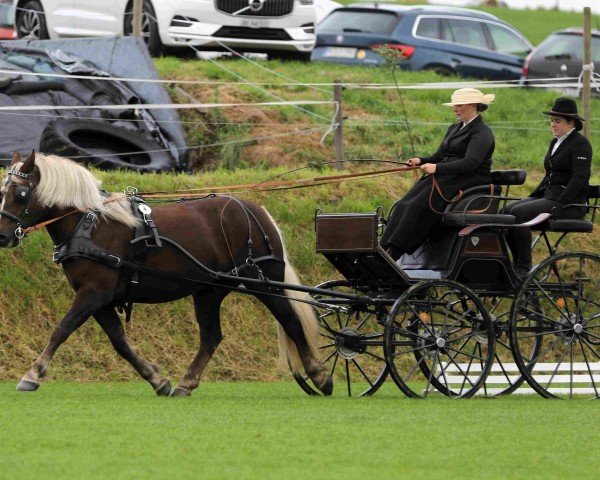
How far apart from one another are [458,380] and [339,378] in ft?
6.76

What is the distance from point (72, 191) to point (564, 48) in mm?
14548

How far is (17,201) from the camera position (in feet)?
35.1

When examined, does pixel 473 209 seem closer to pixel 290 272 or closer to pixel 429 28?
pixel 290 272

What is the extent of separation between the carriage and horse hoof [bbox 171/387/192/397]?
0.01 meters

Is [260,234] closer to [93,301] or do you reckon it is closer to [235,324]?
[93,301]

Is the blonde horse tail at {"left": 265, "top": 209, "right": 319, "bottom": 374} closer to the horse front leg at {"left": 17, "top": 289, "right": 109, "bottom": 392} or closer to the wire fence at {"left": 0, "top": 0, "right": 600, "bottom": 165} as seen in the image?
the horse front leg at {"left": 17, "top": 289, "right": 109, "bottom": 392}

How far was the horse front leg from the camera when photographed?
10.7 metres

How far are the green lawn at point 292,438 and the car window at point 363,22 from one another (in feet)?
41.8

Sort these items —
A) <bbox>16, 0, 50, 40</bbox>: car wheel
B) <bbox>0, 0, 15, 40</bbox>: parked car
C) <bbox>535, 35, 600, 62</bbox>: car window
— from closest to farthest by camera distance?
<bbox>16, 0, 50, 40</bbox>: car wheel → <bbox>0, 0, 15, 40</bbox>: parked car → <bbox>535, 35, 600, 62</bbox>: car window

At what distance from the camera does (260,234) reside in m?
11.5

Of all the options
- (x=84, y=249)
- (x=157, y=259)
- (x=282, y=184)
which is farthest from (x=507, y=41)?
(x=84, y=249)

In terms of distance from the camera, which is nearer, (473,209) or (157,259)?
(157,259)

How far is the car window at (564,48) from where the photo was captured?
23.6m

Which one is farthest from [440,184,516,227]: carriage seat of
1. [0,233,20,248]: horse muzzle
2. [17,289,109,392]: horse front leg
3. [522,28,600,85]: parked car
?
[522,28,600,85]: parked car
